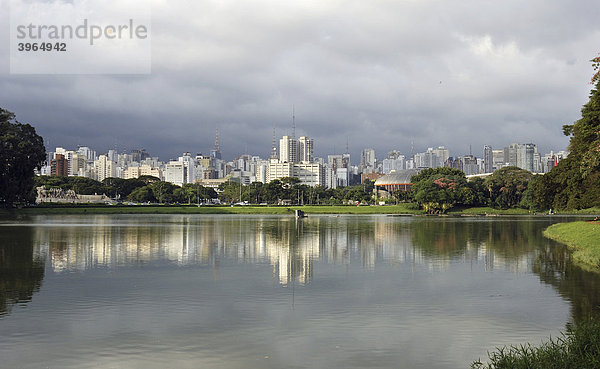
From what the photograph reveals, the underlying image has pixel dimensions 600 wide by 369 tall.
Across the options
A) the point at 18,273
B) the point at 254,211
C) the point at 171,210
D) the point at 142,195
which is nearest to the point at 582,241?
the point at 18,273

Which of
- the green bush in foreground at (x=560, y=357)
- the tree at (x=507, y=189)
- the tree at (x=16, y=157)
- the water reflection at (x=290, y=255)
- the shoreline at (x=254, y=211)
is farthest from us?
the tree at (x=507, y=189)

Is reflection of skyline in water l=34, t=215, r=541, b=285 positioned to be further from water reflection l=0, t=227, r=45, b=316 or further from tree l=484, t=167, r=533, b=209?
tree l=484, t=167, r=533, b=209

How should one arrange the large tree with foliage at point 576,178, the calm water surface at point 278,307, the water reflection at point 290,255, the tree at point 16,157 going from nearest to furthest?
the calm water surface at point 278,307 < the water reflection at point 290,255 < the large tree with foliage at point 576,178 < the tree at point 16,157

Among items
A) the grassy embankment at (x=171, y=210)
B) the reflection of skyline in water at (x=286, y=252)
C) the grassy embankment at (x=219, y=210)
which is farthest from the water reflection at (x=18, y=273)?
the grassy embankment at (x=171, y=210)

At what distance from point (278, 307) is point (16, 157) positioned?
7437cm

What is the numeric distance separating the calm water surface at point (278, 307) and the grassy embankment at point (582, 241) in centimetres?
95

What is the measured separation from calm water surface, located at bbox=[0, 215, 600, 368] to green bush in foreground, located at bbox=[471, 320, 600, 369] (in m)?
0.96

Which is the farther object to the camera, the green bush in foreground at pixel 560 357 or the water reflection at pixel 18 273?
the water reflection at pixel 18 273

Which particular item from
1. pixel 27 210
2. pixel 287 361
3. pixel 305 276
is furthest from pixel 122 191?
pixel 287 361

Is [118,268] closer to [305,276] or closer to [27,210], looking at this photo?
[305,276]

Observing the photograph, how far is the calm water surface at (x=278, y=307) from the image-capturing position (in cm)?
1090

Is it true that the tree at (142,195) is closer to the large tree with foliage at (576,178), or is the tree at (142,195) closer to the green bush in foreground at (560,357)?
the large tree with foliage at (576,178)

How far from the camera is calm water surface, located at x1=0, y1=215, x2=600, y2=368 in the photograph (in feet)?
35.8

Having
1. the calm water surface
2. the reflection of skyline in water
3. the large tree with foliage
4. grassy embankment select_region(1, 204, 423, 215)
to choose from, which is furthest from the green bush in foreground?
grassy embankment select_region(1, 204, 423, 215)
